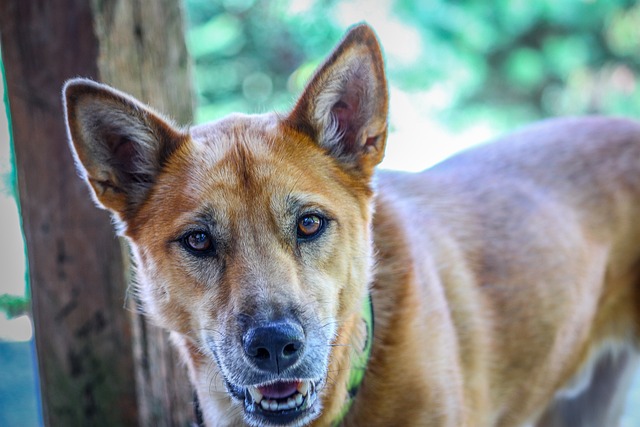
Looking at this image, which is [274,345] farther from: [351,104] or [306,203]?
[351,104]

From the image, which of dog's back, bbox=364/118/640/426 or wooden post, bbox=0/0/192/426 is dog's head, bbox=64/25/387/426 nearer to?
dog's back, bbox=364/118/640/426

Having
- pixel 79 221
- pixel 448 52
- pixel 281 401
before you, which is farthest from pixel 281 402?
pixel 448 52

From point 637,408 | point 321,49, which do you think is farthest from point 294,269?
point 321,49

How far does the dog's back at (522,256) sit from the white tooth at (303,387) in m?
0.52

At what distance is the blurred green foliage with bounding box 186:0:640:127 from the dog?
2.63 meters

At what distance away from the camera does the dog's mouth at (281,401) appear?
2.26m

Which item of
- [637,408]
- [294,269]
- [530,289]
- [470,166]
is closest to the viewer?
[294,269]

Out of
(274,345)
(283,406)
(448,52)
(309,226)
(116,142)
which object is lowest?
(283,406)

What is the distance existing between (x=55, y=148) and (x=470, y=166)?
1.84m

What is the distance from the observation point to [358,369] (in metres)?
2.53

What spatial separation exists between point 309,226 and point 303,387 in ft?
1.69

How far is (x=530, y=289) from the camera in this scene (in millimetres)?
3123

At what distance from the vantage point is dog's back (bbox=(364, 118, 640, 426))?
Result: 2.86m

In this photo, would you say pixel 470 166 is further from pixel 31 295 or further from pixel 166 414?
pixel 31 295
